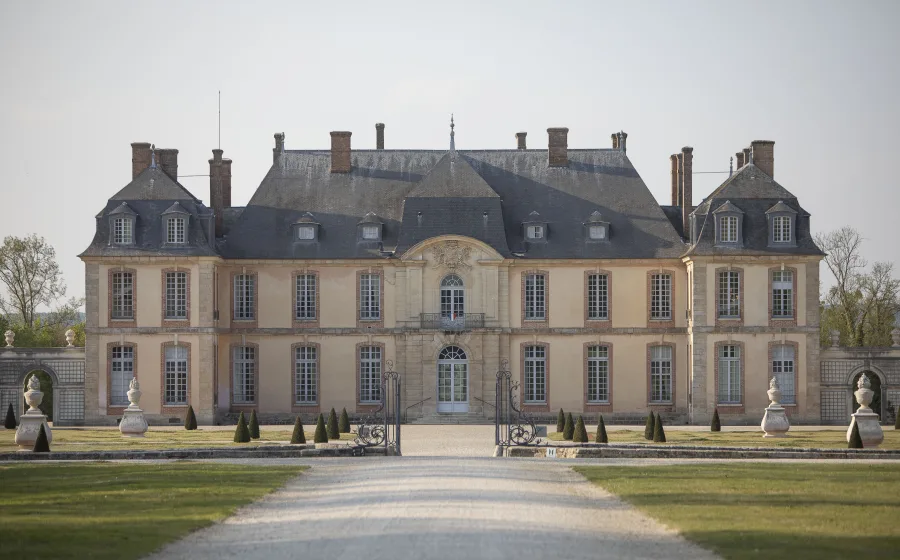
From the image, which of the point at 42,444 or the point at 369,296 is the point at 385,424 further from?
the point at 369,296

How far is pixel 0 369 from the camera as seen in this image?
38.8 m

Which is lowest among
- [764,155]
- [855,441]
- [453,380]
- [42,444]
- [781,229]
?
[855,441]

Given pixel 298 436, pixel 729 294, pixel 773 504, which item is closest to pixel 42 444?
pixel 298 436

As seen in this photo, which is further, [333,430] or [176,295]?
[176,295]

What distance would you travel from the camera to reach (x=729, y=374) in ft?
123

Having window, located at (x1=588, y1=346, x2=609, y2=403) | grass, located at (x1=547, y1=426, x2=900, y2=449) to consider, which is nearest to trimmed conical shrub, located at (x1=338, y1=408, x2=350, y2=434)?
grass, located at (x1=547, y1=426, x2=900, y2=449)

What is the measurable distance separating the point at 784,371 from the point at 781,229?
4031mm

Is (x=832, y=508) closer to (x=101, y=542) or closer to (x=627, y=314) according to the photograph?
(x=101, y=542)

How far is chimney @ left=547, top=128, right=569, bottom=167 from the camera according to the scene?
4119 centimetres

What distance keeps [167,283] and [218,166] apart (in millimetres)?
4907

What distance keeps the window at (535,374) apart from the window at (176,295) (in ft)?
32.6

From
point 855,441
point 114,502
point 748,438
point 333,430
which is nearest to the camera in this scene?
point 114,502

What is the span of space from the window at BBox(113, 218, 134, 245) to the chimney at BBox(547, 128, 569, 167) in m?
12.8

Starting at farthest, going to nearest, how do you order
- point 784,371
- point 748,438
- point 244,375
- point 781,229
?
point 244,375 < point 781,229 < point 784,371 < point 748,438
